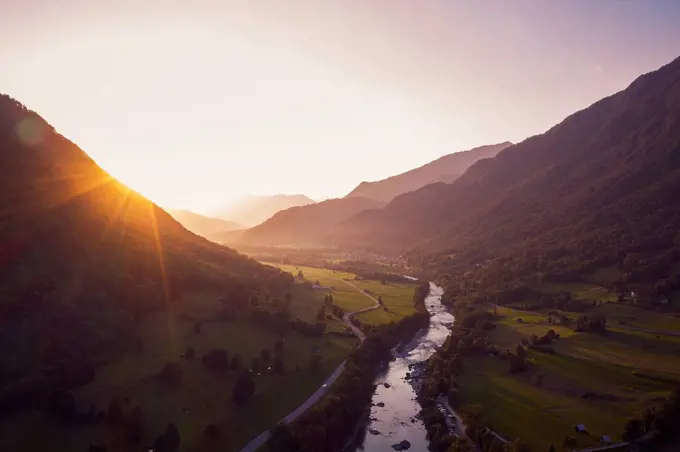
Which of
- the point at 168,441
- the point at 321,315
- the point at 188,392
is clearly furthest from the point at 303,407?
the point at 321,315

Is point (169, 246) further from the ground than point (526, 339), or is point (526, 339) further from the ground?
point (169, 246)

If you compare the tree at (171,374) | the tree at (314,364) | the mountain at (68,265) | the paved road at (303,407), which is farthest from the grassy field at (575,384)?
the mountain at (68,265)

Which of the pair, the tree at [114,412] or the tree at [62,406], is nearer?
the tree at [62,406]

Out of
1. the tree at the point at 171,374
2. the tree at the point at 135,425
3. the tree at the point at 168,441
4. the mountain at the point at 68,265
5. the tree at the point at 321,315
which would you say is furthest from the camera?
the tree at the point at 321,315

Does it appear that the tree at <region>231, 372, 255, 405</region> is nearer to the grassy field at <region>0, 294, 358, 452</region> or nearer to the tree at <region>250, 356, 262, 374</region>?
the grassy field at <region>0, 294, 358, 452</region>

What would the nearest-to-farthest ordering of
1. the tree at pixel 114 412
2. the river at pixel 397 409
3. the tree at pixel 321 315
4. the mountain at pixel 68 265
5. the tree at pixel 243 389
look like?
1. the tree at pixel 114 412
2. the river at pixel 397 409
3. the mountain at pixel 68 265
4. the tree at pixel 243 389
5. the tree at pixel 321 315

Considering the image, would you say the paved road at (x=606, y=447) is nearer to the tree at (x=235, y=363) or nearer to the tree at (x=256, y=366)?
the tree at (x=256, y=366)

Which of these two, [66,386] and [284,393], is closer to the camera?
[66,386]

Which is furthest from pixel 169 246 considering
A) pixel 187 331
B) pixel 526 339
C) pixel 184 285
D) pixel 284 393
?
pixel 526 339

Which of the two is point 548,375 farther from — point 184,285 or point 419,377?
point 184,285
